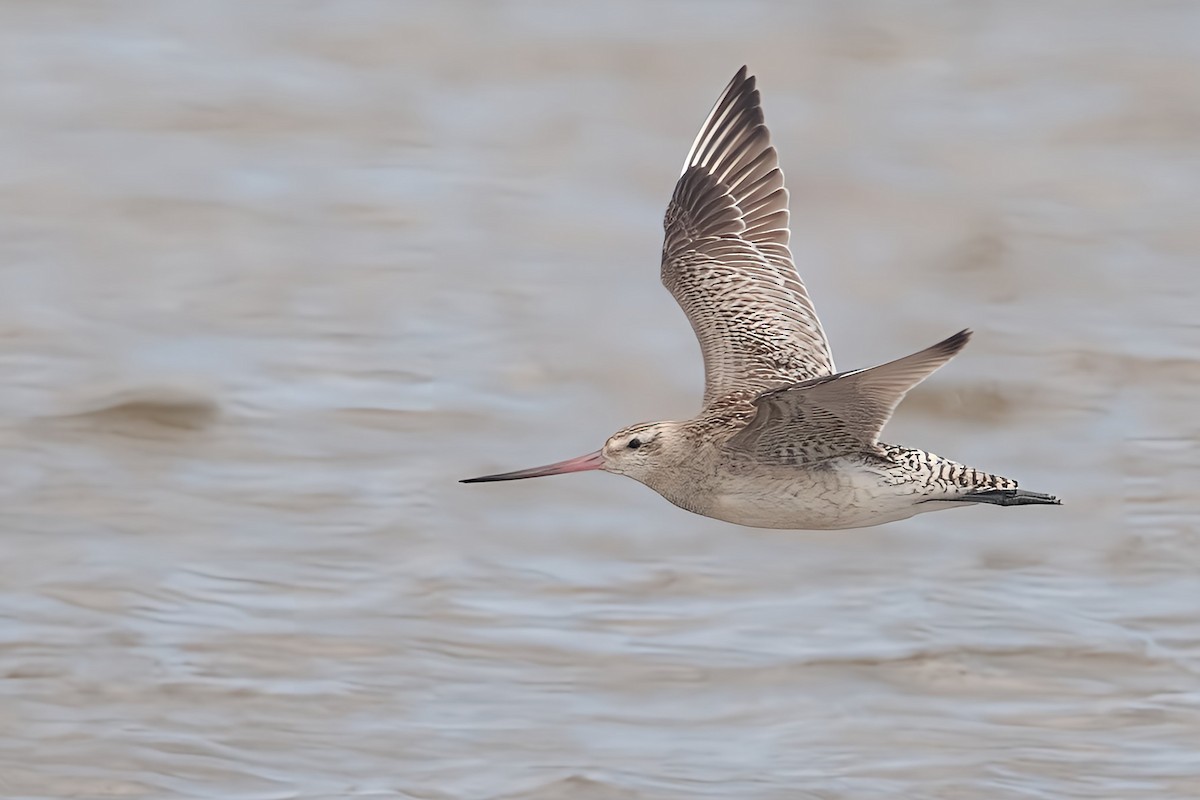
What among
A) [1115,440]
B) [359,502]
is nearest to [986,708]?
[1115,440]

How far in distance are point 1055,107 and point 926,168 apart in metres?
1.83

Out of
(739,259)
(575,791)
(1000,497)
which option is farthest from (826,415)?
(575,791)

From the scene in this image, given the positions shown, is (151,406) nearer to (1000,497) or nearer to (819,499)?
(819,499)

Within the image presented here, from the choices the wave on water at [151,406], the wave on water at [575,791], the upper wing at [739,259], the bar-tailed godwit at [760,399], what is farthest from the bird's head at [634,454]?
the wave on water at [151,406]

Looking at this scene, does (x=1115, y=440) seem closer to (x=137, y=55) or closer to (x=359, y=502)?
(x=359, y=502)

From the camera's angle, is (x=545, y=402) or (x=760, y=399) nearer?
(x=760, y=399)

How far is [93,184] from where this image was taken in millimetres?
21109

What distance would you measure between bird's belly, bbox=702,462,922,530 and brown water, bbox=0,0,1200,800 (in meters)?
6.13

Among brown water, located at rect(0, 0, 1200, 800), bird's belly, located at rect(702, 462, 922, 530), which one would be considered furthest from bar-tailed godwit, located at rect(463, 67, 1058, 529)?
brown water, located at rect(0, 0, 1200, 800)

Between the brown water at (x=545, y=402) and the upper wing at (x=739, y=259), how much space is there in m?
4.88

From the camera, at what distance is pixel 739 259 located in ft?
34.2

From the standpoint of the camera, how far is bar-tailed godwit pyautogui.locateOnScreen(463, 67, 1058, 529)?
8312mm

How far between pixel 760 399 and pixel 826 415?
29 cm

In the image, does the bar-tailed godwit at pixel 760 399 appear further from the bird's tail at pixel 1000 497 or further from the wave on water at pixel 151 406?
the wave on water at pixel 151 406
